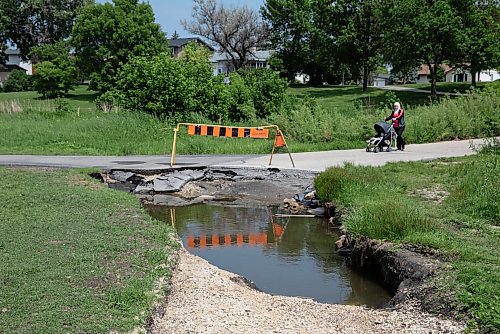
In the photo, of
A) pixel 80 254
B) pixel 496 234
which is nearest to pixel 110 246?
pixel 80 254


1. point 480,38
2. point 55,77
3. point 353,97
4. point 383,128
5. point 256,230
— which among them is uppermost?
point 480,38

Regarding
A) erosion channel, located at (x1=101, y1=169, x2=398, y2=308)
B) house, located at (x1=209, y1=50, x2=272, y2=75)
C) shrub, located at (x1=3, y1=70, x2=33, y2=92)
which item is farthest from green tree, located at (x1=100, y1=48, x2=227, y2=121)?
shrub, located at (x1=3, y1=70, x2=33, y2=92)

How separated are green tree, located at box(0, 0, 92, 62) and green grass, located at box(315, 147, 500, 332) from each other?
238ft

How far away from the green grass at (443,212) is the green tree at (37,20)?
72651 mm

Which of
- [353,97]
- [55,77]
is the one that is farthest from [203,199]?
[55,77]

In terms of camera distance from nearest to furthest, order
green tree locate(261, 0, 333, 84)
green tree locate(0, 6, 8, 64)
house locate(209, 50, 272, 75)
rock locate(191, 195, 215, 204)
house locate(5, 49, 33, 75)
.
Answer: rock locate(191, 195, 215, 204) < green tree locate(261, 0, 333, 84) < house locate(209, 50, 272, 75) < green tree locate(0, 6, 8, 64) < house locate(5, 49, 33, 75)

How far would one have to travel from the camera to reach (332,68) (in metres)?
64.2

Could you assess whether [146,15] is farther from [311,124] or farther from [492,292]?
[492,292]

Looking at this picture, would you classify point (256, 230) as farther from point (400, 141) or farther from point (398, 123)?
point (398, 123)

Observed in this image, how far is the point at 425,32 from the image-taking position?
38.8 m

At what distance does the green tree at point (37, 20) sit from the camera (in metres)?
80.2

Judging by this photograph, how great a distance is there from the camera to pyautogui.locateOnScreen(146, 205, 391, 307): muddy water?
8.23 meters

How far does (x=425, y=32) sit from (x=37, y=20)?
62.6 m

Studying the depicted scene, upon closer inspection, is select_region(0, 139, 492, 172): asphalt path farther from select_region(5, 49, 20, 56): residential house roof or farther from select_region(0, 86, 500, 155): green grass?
select_region(5, 49, 20, 56): residential house roof
